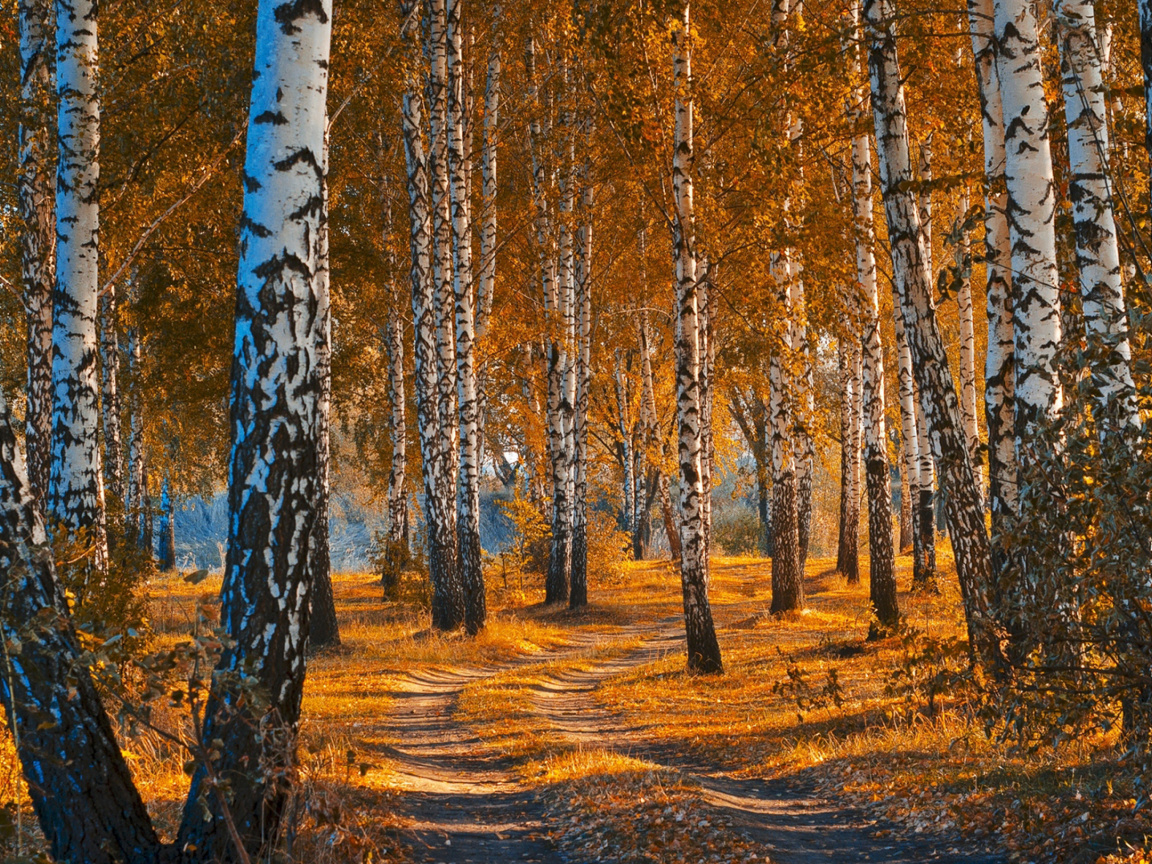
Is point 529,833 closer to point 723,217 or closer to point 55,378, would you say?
point 55,378

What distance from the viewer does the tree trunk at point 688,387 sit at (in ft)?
39.3

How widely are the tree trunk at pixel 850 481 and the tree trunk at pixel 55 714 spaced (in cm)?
1997

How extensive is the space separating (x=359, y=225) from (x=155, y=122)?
8.66 m

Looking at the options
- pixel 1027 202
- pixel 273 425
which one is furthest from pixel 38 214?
pixel 1027 202

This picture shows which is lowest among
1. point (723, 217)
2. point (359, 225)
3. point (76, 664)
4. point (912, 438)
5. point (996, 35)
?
point (76, 664)

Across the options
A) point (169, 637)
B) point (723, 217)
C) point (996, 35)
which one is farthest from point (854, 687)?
point (169, 637)

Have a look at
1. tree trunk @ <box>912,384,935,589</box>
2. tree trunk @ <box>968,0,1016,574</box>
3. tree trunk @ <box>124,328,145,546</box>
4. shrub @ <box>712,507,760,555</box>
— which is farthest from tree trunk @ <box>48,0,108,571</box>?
shrub @ <box>712,507,760,555</box>

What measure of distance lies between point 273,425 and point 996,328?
619cm

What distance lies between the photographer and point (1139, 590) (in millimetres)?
3838

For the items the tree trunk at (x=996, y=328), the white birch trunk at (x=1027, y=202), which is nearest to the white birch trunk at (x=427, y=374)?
the tree trunk at (x=996, y=328)

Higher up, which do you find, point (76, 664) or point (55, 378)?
point (55, 378)

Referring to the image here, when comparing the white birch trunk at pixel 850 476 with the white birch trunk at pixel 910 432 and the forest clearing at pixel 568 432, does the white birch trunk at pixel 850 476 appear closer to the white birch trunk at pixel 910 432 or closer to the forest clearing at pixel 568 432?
the forest clearing at pixel 568 432

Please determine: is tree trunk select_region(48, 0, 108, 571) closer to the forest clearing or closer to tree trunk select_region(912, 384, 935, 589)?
the forest clearing

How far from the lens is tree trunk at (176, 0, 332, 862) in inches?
167
